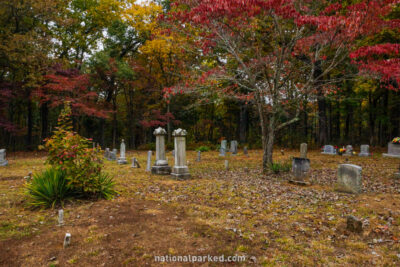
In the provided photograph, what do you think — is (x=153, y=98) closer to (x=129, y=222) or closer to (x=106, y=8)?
(x=106, y=8)

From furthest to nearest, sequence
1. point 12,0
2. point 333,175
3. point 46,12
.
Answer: point 46,12 < point 12,0 < point 333,175

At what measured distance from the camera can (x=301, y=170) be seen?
326 inches

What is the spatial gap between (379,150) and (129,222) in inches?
778

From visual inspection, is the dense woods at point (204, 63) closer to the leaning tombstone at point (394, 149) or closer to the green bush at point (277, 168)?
the green bush at point (277, 168)

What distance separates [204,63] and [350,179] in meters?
15.5

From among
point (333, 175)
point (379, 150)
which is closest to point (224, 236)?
point (333, 175)

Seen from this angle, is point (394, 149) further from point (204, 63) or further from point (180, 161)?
point (204, 63)

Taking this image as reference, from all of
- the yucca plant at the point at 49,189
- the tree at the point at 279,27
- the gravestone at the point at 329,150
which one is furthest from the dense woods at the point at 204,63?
the yucca plant at the point at 49,189

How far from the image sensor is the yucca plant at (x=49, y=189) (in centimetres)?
584

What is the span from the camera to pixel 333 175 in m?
9.91

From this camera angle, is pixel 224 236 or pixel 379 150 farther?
pixel 379 150

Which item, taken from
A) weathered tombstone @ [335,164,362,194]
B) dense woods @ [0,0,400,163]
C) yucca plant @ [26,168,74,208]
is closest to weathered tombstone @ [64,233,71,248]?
yucca plant @ [26,168,74,208]

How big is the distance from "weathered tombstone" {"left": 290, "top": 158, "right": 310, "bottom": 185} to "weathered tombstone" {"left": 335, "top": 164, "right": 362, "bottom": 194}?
1.09 meters

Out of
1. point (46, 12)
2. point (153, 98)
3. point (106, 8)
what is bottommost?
point (153, 98)
